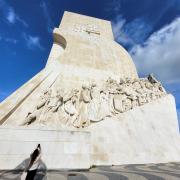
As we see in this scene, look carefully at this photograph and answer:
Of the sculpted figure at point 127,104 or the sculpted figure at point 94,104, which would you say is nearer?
the sculpted figure at point 94,104

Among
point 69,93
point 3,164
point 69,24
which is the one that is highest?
point 69,24

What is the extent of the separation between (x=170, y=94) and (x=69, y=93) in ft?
20.2

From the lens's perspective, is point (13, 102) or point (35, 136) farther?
point (13, 102)

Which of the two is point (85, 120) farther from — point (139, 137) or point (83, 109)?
point (139, 137)

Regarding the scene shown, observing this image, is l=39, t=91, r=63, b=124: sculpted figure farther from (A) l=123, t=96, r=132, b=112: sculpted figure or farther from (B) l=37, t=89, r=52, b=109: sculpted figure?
(A) l=123, t=96, r=132, b=112: sculpted figure

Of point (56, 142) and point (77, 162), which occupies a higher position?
point (56, 142)

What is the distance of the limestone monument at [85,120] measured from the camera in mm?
6250

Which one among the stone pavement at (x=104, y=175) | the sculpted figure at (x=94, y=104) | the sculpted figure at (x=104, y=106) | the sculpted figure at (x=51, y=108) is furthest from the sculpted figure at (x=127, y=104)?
the stone pavement at (x=104, y=175)

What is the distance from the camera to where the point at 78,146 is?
21.8ft

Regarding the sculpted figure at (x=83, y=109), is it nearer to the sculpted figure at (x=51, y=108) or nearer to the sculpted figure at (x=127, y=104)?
the sculpted figure at (x=51, y=108)

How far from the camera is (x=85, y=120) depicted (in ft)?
27.2

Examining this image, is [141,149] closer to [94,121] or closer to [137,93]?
[94,121]

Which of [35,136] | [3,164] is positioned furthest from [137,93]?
[3,164]

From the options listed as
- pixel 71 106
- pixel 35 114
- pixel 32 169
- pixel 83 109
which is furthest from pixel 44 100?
pixel 32 169
